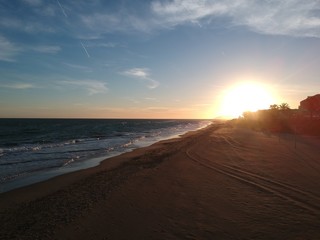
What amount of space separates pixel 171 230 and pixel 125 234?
117cm

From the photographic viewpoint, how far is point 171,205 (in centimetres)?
980

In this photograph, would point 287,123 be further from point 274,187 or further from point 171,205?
point 171,205

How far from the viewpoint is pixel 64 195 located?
11.5 meters

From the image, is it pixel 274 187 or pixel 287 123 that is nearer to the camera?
pixel 274 187

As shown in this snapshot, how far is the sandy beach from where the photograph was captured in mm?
7711

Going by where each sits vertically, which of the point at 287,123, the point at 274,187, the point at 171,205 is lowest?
the point at 171,205

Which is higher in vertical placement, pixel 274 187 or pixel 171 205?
pixel 274 187

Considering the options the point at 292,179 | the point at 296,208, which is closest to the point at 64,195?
the point at 296,208

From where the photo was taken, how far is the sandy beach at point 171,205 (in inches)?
304

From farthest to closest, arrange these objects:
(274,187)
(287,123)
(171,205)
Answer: (287,123)
(274,187)
(171,205)

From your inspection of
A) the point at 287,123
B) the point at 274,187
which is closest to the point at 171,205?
the point at 274,187

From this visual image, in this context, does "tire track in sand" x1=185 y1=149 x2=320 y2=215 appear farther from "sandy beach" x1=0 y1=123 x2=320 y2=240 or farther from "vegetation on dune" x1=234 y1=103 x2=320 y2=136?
"vegetation on dune" x1=234 y1=103 x2=320 y2=136

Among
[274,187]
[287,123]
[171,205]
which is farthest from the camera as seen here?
[287,123]

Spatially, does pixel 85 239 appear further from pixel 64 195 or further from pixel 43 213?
pixel 64 195
